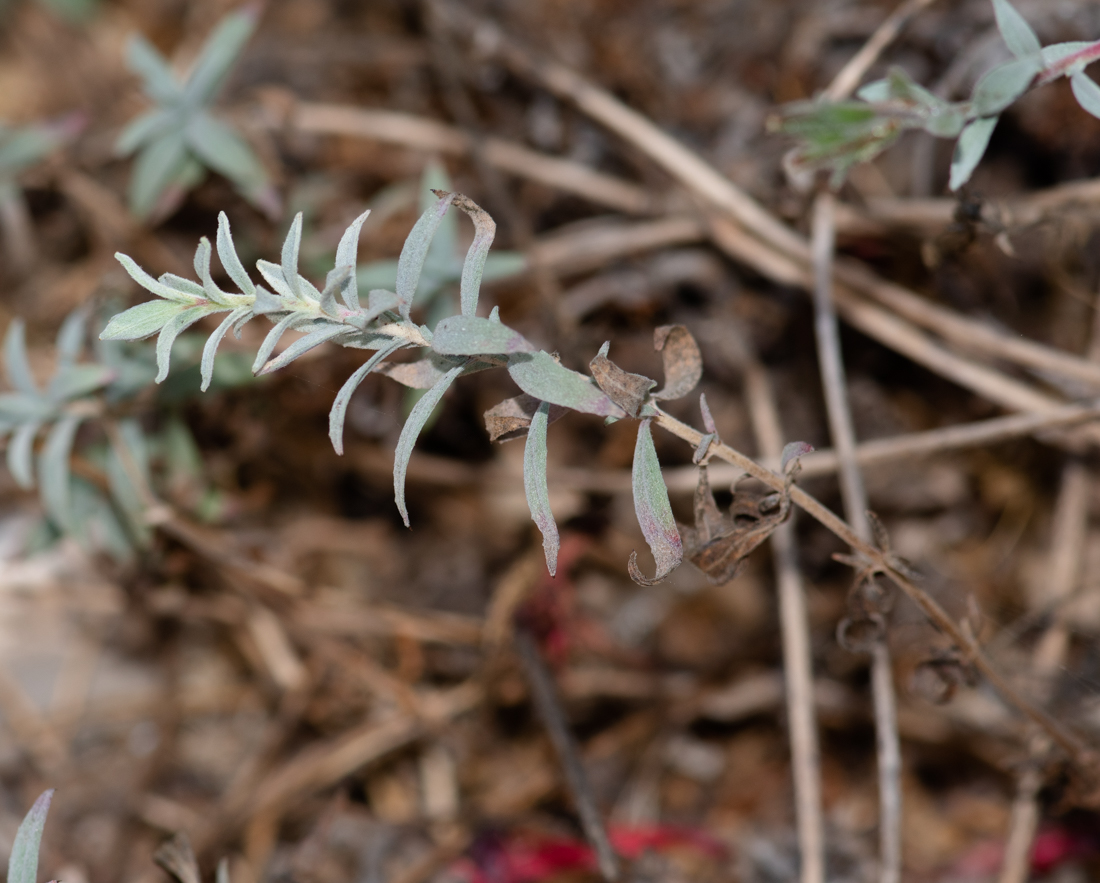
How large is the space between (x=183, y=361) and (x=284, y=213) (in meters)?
Answer: 0.53

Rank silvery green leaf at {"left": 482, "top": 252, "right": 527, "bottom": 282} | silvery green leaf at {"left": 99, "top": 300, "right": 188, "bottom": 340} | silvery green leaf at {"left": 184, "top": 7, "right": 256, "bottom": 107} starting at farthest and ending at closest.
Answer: silvery green leaf at {"left": 184, "top": 7, "right": 256, "bottom": 107} < silvery green leaf at {"left": 482, "top": 252, "right": 527, "bottom": 282} < silvery green leaf at {"left": 99, "top": 300, "right": 188, "bottom": 340}

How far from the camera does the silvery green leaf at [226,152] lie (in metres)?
1.66

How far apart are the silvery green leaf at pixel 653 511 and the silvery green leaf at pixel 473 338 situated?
0.17 m

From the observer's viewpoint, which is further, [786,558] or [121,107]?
[121,107]

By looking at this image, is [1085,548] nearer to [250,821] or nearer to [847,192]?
[847,192]

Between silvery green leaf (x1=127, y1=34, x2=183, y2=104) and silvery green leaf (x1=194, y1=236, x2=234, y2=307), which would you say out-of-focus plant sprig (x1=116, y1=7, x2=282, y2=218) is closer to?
silvery green leaf (x1=127, y1=34, x2=183, y2=104)

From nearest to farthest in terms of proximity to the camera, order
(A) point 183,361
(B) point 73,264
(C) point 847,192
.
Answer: (A) point 183,361 < (C) point 847,192 < (B) point 73,264

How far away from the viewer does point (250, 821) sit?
5.91ft

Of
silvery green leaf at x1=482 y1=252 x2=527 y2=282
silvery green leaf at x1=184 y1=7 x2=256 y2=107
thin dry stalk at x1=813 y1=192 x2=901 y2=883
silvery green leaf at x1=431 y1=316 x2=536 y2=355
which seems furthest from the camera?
silvery green leaf at x1=184 y1=7 x2=256 y2=107

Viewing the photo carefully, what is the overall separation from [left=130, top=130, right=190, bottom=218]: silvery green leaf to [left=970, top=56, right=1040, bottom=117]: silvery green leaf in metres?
1.41

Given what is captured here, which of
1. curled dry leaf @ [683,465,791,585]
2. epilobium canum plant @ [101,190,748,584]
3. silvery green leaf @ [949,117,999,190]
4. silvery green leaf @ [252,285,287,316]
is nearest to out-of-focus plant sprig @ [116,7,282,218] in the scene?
epilobium canum plant @ [101,190,748,584]

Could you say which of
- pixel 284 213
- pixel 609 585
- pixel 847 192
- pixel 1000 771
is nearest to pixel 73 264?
pixel 284 213

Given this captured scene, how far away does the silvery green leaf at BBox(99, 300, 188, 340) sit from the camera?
97cm

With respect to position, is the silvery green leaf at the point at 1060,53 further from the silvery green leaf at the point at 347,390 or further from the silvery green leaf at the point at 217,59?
the silvery green leaf at the point at 217,59
